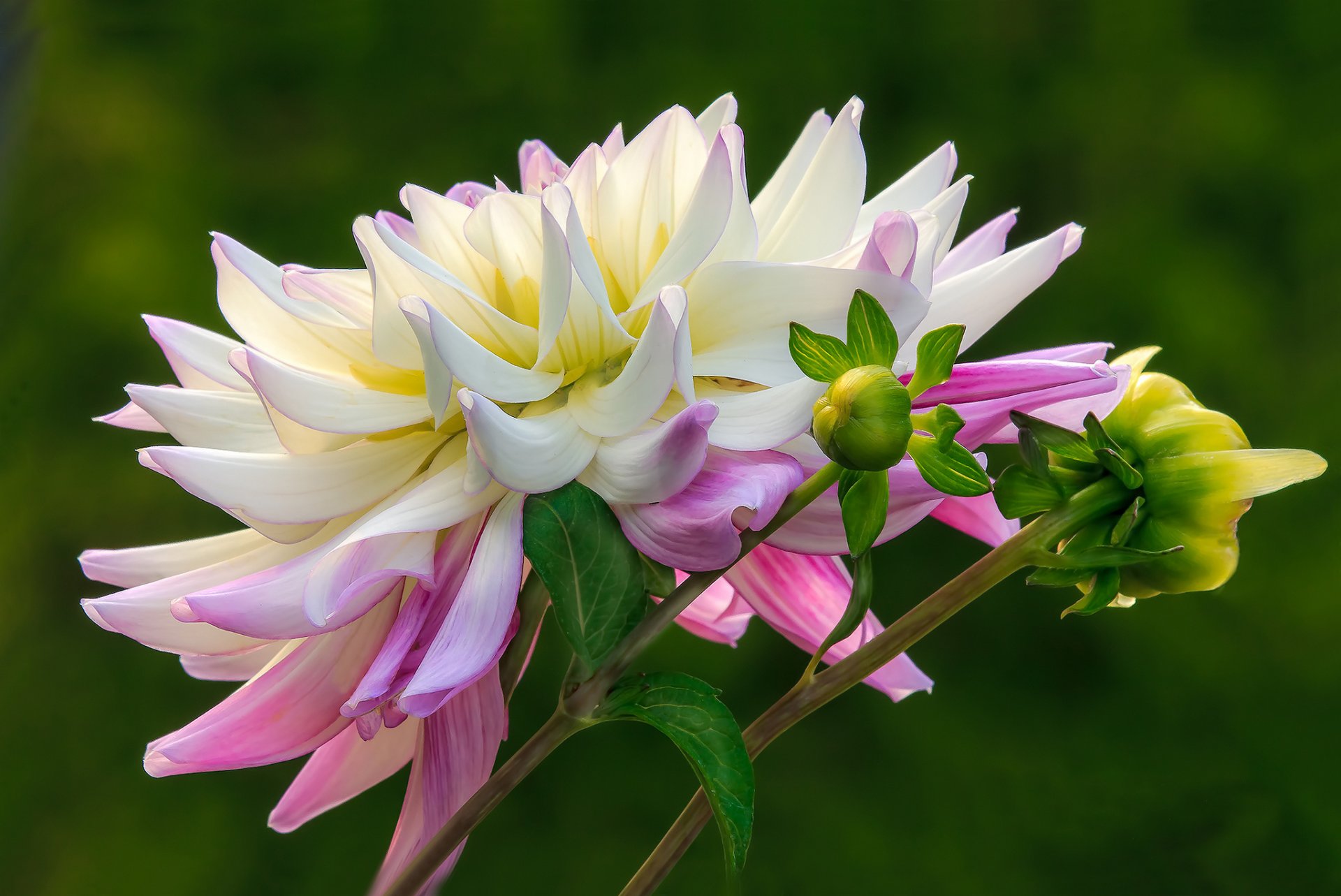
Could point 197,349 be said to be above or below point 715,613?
above

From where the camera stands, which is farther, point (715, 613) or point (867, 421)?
point (715, 613)

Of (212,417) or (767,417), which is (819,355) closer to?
(767,417)

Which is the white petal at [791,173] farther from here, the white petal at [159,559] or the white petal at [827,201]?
the white petal at [159,559]

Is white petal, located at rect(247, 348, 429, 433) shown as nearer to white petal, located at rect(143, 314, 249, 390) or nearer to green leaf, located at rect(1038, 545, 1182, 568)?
white petal, located at rect(143, 314, 249, 390)

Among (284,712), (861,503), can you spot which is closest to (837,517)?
(861,503)

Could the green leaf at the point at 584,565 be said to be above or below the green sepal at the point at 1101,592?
above

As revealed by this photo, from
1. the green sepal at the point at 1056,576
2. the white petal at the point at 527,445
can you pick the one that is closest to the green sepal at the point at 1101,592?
the green sepal at the point at 1056,576

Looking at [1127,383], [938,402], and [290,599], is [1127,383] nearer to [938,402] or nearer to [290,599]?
[938,402]
